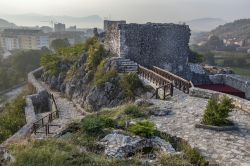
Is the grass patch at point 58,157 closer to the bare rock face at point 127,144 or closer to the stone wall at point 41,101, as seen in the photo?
the bare rock face at point 127,144

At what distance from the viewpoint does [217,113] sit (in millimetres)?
15242

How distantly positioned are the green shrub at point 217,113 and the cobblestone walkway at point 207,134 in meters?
0.56

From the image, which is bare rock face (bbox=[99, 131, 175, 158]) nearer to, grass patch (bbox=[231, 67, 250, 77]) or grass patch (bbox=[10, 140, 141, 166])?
grass patch (bbox=[10, 140, 141, 166])

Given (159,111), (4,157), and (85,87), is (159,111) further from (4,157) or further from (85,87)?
(85,87)

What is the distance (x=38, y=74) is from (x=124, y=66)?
2185 centimetres

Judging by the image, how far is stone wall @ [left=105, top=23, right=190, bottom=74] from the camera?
30.8 meters

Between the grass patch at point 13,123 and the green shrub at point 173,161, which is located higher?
the green shrub at point 173,161

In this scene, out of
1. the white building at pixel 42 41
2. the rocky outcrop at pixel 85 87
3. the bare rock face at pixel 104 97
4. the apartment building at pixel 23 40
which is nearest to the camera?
the bare rock face at pixel 104 97

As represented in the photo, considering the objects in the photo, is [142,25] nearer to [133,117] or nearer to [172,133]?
[133,117]

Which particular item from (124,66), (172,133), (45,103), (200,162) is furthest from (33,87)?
(200,162)

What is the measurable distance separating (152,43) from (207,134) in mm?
18594

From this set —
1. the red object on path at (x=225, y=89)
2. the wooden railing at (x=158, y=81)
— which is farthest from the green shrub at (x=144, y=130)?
the red object on path at (x=225, y=89)

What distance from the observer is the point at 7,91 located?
71.2 m

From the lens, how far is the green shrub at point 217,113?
49.3 feet
